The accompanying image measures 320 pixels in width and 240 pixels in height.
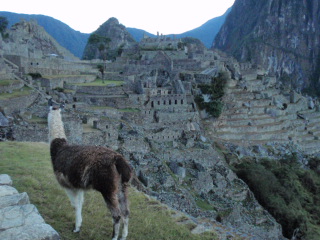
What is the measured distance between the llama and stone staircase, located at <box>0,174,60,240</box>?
80cm

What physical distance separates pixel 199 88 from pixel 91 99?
11.9 meters

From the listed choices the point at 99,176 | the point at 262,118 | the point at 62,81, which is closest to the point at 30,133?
the point at 99,176

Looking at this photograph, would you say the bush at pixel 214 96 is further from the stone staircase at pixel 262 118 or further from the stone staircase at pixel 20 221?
the stone staircase at pixel 20 221

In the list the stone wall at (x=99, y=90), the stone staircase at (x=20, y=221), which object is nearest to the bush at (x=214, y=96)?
the stone wall at (x=99, y=90)

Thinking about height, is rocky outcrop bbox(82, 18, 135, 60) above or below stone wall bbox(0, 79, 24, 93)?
above

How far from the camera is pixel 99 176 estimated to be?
5156mm

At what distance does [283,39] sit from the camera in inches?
5984

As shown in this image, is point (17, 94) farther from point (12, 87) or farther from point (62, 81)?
point (62, 81)

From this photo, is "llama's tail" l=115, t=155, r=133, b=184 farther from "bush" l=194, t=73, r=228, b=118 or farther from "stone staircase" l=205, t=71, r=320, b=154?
"bush" l=194, t=73, r=228, b=118

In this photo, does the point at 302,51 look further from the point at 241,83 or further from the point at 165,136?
the point at 165,136

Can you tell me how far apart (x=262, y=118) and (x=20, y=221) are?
33.2 m

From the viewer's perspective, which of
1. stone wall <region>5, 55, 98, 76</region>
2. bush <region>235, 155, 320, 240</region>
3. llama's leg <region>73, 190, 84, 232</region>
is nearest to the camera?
llama's leg <region>73, 190, 84, 232</region>

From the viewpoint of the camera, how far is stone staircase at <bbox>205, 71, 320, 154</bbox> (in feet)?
103

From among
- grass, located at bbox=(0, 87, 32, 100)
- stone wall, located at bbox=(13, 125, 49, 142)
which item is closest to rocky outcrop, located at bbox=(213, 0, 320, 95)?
grass, located at bbox=(0, 87, 32, 100)
